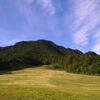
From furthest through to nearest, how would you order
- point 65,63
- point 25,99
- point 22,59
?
point 22,59, point 65,63, point 25,99

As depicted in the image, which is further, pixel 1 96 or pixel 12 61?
pixel 12 61

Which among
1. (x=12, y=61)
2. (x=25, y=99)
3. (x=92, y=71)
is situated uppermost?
(x=12, y=61)

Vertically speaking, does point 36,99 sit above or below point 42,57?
below

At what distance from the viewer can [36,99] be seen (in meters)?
36.4

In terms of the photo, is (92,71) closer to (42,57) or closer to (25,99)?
(25,99)

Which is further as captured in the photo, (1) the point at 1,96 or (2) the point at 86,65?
(2) the point at 86,65

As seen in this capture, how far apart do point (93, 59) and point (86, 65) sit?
7.19 metres

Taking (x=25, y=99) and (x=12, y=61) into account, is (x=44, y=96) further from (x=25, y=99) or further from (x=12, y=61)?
(x=12, y=61)

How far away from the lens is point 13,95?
38219 mm

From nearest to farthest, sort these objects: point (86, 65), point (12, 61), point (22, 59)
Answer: point (86, 65)
point (12, 61)
point (22, 59)

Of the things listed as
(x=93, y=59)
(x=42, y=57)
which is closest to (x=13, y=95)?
(x=93, y=59)

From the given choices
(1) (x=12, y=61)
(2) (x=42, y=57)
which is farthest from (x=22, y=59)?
(2) (x=42, y=57)

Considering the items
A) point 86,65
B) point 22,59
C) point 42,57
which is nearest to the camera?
point 86,65

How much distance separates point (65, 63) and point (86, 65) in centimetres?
1915
